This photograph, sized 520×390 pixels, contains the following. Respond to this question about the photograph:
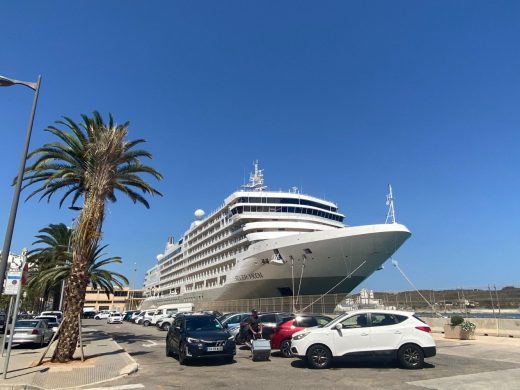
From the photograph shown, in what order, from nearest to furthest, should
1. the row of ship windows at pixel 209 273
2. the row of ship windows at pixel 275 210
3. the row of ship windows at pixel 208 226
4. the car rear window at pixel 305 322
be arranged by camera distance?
the car rear window at pixel 305 322 → the row of ship windows at pixel 275 210 → the row of ship windows at pixel 209 273 → the row of ship windows at pixel 208 226

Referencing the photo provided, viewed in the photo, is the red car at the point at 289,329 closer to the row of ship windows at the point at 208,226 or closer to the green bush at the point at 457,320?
the green bush at the point at 457,320

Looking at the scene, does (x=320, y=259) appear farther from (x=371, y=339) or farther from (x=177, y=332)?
(x=371, y=339)

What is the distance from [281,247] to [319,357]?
2606cm

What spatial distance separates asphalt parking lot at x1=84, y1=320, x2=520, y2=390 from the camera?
333 inches

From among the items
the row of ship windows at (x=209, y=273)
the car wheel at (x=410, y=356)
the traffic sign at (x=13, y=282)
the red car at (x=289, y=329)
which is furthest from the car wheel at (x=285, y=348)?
the row of ship windows at (x=209, y=273)

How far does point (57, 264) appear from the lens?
30547 mm

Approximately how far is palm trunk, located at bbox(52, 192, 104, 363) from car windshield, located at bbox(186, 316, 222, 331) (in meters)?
3.50

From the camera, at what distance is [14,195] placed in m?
10.0

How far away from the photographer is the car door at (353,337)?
Result: 10352 mm

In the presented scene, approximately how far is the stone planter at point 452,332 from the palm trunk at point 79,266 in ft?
51.7

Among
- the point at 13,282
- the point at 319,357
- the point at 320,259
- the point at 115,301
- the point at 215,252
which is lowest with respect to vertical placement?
the point at 319,357

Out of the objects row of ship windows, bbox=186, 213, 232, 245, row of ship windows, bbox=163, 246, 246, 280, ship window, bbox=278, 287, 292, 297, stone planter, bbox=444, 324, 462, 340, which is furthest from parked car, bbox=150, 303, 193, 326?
stone planter, bbox=444, 324, 462, 340

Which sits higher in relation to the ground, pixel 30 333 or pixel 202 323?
pixel 202 323

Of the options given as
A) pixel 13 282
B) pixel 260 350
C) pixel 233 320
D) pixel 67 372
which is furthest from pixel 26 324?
pixel 260 350
